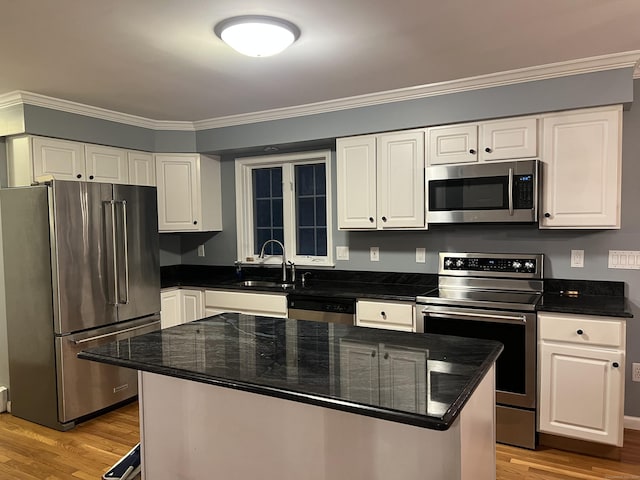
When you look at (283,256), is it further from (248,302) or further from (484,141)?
(484,141)

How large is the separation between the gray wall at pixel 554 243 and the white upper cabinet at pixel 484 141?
544 mm

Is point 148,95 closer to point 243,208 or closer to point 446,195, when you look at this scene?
point 243,208

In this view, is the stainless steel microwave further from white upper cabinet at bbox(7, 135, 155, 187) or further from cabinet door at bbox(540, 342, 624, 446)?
white upper cabinet at bbox(7, 135, 155, 187)

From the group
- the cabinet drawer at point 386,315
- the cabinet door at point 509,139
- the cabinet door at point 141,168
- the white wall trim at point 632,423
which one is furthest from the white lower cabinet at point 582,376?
the cabinet door at point 141,168

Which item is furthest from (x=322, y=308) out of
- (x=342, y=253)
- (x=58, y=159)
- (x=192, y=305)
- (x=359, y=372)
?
(x=58, y=159)

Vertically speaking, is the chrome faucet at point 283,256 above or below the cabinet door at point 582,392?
above

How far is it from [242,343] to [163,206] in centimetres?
273

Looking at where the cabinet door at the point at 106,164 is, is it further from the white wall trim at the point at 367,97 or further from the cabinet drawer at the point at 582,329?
the cabinet drawer at the point at 582,329

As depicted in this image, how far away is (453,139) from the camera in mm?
3238

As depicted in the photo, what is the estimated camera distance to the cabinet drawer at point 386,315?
3.17m

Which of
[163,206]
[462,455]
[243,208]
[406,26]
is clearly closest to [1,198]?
[163,206]

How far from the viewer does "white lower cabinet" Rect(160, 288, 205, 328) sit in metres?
4.14

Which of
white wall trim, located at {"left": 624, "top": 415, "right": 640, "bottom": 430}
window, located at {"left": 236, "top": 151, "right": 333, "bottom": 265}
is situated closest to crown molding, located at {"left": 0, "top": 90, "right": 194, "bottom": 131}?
window, located at {"left": 236, "top": 151, "right": 333, "bottom": 265}

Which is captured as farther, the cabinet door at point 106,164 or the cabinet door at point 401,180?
the cabinet door at point 106,164
